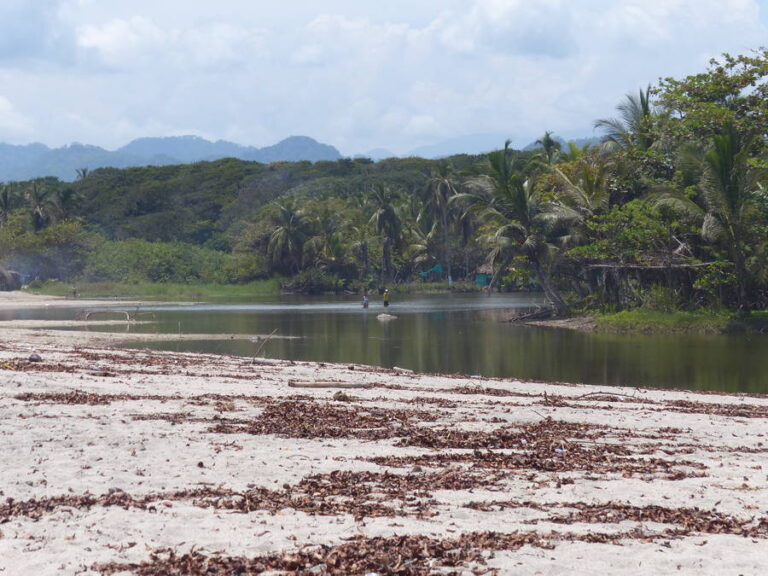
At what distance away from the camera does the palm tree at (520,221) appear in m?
51.0

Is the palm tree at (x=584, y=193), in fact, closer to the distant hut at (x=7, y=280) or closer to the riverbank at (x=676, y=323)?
the riverbank at (x=676, y=323)

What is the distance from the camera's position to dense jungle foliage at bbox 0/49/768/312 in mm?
42438

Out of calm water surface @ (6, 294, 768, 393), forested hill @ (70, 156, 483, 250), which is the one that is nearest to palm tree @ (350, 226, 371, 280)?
forested hill @ (70, 156, 483, 250)

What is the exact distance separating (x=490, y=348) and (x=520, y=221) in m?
17.1

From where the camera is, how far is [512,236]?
51969 mm

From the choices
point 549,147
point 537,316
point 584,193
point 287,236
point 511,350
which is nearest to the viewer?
point 511,350

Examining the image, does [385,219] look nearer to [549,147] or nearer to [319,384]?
[549,147]

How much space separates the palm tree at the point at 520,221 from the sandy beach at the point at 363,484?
34.5 meters

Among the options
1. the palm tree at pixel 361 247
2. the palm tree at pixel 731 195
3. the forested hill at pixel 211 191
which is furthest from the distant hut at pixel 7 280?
the palm tree at pixel 731 195

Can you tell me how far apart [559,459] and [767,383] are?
664 inches

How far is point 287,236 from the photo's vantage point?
308ft

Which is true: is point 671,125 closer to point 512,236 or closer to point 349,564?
point 512,236

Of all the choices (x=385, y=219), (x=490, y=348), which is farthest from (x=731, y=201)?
(x=385, y=219)

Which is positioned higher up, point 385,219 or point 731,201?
point 385,219
